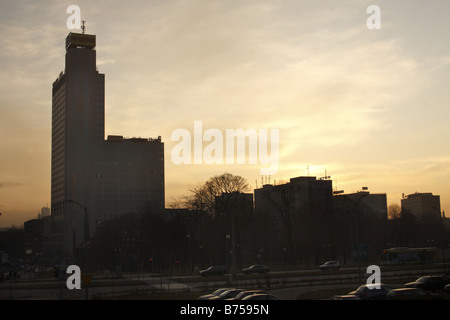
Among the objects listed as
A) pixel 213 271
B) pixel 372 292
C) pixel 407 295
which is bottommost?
pixel 213 271

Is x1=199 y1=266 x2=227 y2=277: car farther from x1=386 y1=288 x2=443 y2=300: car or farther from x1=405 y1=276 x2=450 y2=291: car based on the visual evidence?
x1=386 y1=288 x2=443 y2=300: car

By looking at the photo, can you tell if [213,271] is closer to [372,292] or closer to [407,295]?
[372,292]

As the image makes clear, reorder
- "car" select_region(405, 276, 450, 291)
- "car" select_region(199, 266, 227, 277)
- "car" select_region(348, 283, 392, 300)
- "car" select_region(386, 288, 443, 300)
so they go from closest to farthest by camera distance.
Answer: "car" select_region(386, 288, 443, 300) < "car" select_region(348, 283, 392, 300) < "car" select_region(405, 276, 450, 291) < "car" select_region(199, 266, 227, 277)

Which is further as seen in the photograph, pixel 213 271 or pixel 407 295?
pixel 213 271

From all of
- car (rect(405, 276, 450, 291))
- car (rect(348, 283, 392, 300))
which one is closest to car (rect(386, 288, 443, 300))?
car (rect(348, 283, 392, 300))

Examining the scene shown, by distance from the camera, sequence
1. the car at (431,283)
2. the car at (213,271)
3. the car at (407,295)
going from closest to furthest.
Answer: the car at (407,295)
the car at (431,283)
the car at (213,271)

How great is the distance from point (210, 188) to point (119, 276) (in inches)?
1305

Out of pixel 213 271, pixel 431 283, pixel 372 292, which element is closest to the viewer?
pixel 372 292

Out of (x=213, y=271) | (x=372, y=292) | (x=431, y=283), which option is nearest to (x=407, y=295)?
(x=372, y=292)

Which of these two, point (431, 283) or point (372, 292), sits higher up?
point (372, 292)

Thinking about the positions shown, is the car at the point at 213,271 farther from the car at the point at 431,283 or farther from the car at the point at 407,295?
the car at the point at 407,295

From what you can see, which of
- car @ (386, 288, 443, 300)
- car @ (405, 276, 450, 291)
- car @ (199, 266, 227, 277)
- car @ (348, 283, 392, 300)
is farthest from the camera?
car @ (199, 266, 227, 277)

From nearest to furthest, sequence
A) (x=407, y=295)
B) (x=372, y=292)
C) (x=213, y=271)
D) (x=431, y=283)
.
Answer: (x=407, y=295) < (x=372, y=292) < (x=431, y=283) < (x=213, y=271)

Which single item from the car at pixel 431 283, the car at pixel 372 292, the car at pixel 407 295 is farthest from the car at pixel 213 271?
the car at pixel 407 295
